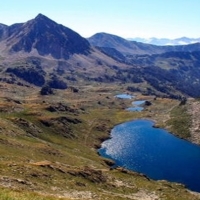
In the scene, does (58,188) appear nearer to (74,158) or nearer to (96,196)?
(96,196)

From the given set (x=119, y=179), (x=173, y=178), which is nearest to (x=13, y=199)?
(x=119, y=179)

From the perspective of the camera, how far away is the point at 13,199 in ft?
101

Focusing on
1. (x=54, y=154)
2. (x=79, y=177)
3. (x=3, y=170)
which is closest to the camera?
(x=3, y=170)

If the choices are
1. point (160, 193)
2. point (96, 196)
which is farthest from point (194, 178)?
point (96, 196)

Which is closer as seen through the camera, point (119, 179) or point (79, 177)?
point (79, 177)

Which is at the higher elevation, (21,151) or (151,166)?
(21,151)

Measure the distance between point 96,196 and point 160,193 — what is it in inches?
1338

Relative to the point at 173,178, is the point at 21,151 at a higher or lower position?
higher

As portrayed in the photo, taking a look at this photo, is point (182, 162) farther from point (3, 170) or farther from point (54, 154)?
point (3, 170)

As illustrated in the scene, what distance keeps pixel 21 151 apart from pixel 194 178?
8407cm

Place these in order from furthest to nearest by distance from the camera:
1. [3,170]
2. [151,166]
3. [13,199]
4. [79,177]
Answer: [151,166] < [79,177] < [3,170] < [13,199]

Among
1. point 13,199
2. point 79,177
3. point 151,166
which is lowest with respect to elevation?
point 151,166

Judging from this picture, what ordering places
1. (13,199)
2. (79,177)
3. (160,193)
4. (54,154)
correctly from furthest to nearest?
(54,154), (160,193), (79,177), (13,199)

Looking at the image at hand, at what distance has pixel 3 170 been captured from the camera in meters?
86.8
